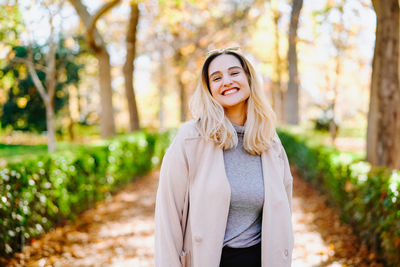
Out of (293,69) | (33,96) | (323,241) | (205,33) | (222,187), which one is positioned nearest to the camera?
(222,187)

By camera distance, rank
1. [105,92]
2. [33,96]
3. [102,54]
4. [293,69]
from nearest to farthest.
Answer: [102,54] < [105,92] < [293,69] < [33,96]

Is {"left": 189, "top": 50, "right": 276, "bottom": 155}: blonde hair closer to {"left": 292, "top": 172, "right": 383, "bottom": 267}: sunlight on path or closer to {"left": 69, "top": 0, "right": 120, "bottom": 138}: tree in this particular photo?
{"left": 292, "top": 172, "right": 383, "bottom": 267}: sunlight on path

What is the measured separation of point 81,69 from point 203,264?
19.8 m

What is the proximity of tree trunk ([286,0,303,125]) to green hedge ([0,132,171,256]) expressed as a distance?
940cm

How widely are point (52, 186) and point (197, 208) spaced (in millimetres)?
4444

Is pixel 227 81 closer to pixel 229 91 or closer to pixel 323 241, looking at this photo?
pixel 229 91

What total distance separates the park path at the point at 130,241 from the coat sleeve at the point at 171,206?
128 inches

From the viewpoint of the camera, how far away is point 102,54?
12.0 meters

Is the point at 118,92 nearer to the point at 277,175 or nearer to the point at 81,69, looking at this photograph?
the point at 81,69

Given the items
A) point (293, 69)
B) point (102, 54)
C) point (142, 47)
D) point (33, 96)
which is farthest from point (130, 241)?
point (142, 47)

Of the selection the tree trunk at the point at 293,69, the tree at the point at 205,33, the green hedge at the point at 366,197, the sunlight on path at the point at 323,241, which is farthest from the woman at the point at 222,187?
the tree at the point at 205,33

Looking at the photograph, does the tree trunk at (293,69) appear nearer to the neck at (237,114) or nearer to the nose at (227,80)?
the neck at (237,114)

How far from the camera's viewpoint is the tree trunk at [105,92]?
39.5 feet

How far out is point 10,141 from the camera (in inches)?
932
